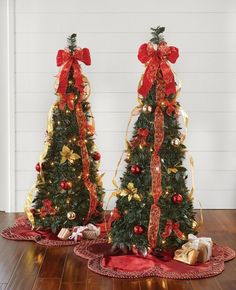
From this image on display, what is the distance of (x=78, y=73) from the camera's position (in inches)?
199

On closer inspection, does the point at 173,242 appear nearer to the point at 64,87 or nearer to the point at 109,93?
the point at 64,87

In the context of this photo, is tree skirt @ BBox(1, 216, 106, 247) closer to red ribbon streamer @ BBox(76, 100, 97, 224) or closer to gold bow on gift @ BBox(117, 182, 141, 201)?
red ribbon streamer @ BBox(76, 100, 97, 224)

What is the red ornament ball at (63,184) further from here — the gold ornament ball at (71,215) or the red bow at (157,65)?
the red bow at (157,65)

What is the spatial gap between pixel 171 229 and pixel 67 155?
126cm

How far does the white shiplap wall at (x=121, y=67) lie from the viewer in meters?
6.04

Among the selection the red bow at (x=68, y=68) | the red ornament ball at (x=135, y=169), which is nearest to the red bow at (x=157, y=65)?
the red ornament ball at (x=135, y=169)

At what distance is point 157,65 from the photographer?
4.33 m

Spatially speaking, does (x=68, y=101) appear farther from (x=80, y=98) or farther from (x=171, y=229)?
(x=171, y=229)

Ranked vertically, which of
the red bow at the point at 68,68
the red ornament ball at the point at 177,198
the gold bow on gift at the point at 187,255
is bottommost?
the gold bow on gift at the point at 187,255

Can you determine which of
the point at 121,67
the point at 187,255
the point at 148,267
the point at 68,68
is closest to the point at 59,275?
the point at 148,267

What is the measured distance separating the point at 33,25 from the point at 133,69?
3.80 ft

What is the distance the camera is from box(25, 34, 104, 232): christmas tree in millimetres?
5059

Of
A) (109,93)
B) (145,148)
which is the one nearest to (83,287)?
(145,148)

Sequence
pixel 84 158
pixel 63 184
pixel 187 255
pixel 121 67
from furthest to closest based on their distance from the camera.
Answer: pixel 121 67 → pixel 84 158 → pixel 63 184 → pixel 187 255
